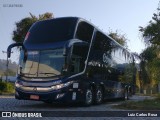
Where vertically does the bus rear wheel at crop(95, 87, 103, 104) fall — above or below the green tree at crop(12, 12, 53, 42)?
below

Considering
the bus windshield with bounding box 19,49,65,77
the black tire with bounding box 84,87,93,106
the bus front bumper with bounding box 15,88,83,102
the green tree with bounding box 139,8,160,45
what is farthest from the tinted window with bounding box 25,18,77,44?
the green tree with bounding box 139,8,160,45

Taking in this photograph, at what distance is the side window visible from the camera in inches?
629

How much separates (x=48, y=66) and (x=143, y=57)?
3767 centimetres

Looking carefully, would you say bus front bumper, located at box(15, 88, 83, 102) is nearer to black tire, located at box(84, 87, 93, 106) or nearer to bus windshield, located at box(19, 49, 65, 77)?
bus windshield, located at box(19, 49, 65, 77)

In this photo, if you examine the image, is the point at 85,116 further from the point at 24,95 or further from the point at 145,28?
the point at 145,28

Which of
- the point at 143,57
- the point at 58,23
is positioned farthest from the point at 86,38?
the point at 143,57

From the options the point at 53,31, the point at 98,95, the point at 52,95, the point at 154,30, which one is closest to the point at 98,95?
the point at 98,95

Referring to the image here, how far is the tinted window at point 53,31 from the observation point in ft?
50.5

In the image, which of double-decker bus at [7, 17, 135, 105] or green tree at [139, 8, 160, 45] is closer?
double-decker bus at [7, 17, 135, 105]

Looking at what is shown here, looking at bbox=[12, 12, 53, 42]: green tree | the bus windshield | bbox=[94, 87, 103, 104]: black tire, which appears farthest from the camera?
bbox=[12, 12, 53, 42]: green tree

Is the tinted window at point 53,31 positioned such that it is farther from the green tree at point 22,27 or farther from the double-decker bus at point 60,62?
the green tree at point 22,27

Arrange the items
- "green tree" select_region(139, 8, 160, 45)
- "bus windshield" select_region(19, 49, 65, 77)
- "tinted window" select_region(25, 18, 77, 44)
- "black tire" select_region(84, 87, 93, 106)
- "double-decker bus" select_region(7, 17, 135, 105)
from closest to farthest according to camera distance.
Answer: "double-decker bus" select_region(7, 17, 135, 105), "bus windshield" select_region(19, 49, 65, 77), "tinted window" select_region(25, 18, 77, 44), "black tire" select_region(84, 87, 93, 106), "green tree" select_region(139, 8, 160, 45)

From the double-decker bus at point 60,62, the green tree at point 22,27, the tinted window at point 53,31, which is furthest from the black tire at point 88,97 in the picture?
the green tree at point 22,27

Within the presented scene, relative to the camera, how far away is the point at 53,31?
15.7 m
